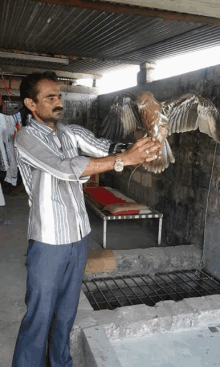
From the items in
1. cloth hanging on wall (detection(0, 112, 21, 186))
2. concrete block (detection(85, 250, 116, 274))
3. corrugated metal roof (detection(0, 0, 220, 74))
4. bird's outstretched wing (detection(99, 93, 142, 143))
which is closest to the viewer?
bird's outstretched wing (detection(99, 93, 142, 143))

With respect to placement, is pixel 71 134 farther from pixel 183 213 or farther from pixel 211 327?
pixel 183 213

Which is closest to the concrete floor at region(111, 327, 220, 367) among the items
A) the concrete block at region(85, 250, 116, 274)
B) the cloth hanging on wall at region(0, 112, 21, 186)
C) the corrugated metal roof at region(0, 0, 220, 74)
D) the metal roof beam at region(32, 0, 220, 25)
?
the concrete block at region(85, 250, 116, 274)

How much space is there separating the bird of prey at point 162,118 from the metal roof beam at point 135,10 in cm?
57

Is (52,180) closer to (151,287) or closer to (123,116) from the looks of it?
(123,116)

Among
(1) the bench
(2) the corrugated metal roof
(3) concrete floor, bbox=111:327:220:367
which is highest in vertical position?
(2) the corrugated metal roof

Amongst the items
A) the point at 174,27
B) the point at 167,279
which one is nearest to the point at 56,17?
the point at 174,27

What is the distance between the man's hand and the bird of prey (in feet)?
0.81

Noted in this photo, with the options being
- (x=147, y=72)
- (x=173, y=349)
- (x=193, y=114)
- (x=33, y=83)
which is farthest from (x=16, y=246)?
(x=147, y=72)

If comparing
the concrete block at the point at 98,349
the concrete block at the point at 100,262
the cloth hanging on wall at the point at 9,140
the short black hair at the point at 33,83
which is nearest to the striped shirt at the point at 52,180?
the short black hair at the point at 33,83

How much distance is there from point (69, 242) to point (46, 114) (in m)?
0.61

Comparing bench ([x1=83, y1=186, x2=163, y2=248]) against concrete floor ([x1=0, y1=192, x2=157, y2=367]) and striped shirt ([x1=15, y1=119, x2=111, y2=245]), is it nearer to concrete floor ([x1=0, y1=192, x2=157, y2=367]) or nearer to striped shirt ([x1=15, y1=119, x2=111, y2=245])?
concrete floor ([x1=0, y1=192, x2=157, y2=367])

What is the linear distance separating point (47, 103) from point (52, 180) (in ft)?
1.21

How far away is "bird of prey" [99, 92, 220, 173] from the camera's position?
1953mm

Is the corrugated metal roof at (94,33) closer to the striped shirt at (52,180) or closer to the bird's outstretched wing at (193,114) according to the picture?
the bird's outstretched wing at (193,114)
